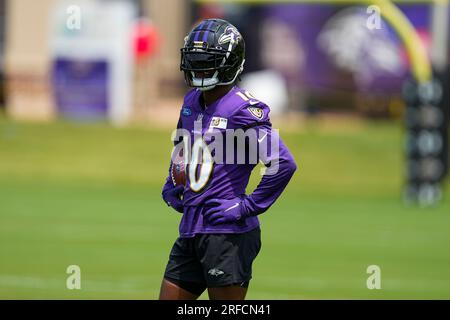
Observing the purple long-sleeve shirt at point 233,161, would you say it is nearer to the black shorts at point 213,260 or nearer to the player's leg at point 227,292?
the black shorts at point 213,260

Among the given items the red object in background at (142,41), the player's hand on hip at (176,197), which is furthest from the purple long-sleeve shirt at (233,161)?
the red object in background at (142,41)

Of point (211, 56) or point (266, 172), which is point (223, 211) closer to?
point (266, 172)

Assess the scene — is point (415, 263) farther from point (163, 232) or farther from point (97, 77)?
point (97, 77)

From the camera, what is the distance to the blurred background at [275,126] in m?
13.5

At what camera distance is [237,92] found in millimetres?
7250

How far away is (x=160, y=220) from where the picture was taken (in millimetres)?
18328

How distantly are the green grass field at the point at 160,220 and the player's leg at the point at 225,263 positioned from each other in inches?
161

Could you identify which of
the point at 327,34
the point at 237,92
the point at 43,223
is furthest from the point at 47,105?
the point at 237,92

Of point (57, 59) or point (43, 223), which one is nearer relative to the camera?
point (43, 223)

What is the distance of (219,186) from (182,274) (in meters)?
0.62

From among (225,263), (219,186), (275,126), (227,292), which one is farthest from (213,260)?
(275,126)

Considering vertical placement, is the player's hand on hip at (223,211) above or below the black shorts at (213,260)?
above
